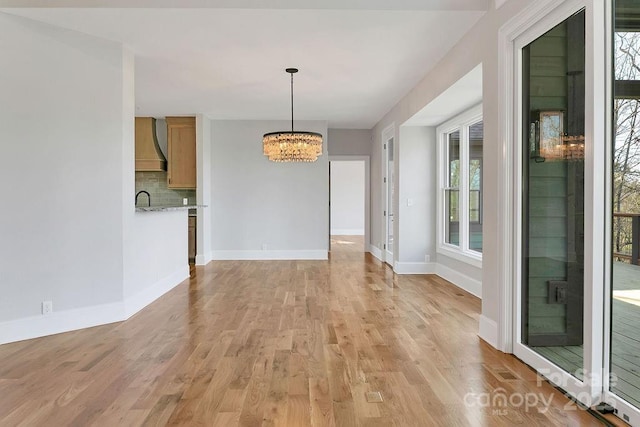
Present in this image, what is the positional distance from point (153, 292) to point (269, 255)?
3.38 metres

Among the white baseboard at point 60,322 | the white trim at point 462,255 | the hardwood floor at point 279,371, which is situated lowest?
the hardwood floor at point 279,371

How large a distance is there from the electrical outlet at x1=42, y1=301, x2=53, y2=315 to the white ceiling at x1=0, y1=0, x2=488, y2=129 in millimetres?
2402

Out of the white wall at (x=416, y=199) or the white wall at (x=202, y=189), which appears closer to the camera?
the white wall at (x=416, y=199)

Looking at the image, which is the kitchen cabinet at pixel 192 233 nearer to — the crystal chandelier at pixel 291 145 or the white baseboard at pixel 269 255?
the white baseboard at pixel 269 255

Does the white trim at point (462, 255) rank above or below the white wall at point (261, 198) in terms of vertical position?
below

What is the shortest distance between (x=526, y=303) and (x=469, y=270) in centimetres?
241

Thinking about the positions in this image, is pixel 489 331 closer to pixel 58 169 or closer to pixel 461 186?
pixel 461 186

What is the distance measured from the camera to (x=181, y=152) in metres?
7.67

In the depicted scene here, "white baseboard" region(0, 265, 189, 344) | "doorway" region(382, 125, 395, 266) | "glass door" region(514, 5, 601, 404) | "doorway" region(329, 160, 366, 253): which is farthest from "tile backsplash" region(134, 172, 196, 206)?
"glass door" region(514, 5, 601, 404)

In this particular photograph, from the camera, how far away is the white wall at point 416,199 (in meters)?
6.38

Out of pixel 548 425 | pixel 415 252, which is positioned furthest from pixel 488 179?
pixel 415 252

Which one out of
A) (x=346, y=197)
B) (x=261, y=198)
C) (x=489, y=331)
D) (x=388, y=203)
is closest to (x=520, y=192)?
(x=489, y=331)

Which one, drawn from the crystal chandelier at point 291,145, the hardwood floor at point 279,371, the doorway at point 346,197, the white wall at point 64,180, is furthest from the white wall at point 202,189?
the doorway at point 346,197

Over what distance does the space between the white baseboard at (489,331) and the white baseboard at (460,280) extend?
5.21 ft
